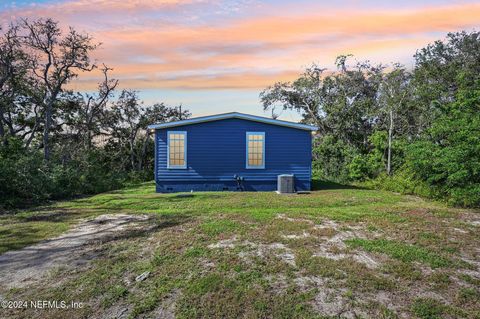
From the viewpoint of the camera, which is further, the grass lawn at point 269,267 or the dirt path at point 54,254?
the dirt path at point 54,254

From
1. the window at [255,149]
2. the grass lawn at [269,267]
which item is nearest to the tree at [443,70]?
the window at [255,149]

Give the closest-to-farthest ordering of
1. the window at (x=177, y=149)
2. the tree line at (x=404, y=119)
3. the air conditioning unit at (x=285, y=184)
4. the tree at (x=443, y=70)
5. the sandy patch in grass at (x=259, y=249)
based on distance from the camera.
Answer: the sandy patch in grass at (x=259, y=249) → the tree line at (x=404, y=119) → the air conditioning unit at (x=285, y=184) → the window at (x=177, y=149) → the tree at (x=443, y=70)

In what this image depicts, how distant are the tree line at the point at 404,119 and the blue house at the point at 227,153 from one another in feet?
14.1

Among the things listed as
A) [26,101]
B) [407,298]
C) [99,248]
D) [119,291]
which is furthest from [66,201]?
[26,101]

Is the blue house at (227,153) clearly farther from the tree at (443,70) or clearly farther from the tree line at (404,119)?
the tree at (443,70)

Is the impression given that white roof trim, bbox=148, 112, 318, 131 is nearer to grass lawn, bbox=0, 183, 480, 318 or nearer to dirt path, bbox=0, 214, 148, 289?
grass lawn, bbox=0, 183, 480, 318

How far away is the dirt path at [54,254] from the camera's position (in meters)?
4.22

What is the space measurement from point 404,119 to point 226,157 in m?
10.4

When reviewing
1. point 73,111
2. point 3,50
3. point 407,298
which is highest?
point 3,50

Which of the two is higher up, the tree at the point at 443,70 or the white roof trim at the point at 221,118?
the tree at the point at 443,70

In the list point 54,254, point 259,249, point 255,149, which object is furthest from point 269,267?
point 255,149

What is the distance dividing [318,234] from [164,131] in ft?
26.8

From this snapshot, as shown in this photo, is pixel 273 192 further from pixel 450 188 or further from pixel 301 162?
pixel 450 188

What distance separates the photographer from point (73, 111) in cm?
2095
